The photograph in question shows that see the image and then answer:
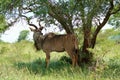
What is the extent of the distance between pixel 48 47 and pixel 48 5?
3.45 metres

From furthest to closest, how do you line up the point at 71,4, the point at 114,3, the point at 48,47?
the point at 48,47
the point at 114,3
the point at 71,4

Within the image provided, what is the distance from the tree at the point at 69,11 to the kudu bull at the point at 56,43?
362 mm

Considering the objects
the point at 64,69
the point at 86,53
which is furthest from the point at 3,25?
the point at 64,69

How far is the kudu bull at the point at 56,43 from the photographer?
14.4m

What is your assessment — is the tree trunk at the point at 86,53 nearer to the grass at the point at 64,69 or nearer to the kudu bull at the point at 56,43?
the kudu bull at the point at 56,43

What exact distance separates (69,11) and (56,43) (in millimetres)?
2915

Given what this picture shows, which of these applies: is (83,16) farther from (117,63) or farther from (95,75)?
(95,75)

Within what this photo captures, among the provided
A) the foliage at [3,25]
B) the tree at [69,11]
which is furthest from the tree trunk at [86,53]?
the foliage at [3,25]

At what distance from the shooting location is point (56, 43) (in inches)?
587

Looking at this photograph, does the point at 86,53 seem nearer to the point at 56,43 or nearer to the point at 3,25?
the point at 56,43

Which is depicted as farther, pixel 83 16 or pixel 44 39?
pixel 44 39

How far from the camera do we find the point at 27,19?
14.1 m

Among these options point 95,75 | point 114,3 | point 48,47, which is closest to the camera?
point 95,75

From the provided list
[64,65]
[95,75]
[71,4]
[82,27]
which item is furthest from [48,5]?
[95,75]
